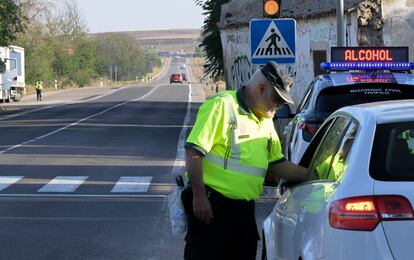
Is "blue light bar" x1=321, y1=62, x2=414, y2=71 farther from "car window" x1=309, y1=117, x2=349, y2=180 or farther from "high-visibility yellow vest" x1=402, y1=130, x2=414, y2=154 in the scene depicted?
"high-visibility yellow vest" x1=402, y1=130, x2=414, y2=154

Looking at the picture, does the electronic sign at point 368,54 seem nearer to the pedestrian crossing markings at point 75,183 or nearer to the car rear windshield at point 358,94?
the car rear windshield at point 358,94

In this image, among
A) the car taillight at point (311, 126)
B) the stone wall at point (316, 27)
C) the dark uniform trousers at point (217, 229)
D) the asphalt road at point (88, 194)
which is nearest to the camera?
the dark uniform trousers at point (217, 229)

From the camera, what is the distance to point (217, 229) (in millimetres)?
4832

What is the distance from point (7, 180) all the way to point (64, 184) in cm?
118

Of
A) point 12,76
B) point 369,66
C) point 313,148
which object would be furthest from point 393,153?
point 12,76

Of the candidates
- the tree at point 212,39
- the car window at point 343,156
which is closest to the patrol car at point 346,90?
the car window at point 343,156

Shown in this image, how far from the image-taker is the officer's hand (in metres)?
4.68

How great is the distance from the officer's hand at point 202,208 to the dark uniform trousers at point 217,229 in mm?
95

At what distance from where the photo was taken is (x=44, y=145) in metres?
21.2

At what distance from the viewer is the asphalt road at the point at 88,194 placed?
27.9 feet

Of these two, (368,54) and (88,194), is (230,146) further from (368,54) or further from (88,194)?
(88,194)

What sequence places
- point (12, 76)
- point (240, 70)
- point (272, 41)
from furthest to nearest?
point (12, 76), point (240, 70), point (272, 41)

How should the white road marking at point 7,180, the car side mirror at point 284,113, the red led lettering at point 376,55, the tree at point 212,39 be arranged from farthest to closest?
the tree at point 212,39 → the white road marking at point 7,180 → the red led lettering at point 376,55 → the car side mirror at point 284,113

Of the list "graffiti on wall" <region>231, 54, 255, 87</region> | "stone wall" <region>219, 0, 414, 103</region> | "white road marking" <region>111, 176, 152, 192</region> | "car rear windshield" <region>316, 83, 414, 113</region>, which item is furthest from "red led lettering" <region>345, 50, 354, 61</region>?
"graffiti on wall" <region>231, 54, 255, 87</region>
